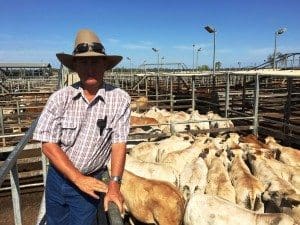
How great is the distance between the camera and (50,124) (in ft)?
8.32

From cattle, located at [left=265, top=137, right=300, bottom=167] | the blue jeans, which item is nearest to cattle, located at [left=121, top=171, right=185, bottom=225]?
the blue jeans

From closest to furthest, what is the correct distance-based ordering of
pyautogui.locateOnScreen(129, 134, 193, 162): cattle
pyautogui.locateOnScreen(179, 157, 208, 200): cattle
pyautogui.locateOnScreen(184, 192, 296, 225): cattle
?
pyautogui.locateOnScreen(184, 192, 296, 225): cattle < pyautogui.locateOnScreen(179, 157, 208, 200): cattle < pyautogui.locateOnScreen(129, 134, 193, 162): cattle

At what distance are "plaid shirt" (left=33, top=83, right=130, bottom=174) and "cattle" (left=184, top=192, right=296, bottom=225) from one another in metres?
2.52

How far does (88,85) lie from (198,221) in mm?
2942

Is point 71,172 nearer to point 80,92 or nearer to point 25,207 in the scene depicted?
point 80,92

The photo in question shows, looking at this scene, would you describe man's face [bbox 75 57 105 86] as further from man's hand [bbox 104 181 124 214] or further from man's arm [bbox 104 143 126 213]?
man's hand [bbox 104 181 124 214]

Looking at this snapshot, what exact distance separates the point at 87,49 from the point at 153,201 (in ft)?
11.0

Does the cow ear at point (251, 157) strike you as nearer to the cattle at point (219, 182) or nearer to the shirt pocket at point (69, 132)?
the cattle at point (219, 182)

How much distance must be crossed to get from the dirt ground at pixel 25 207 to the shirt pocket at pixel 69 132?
15.4 feet

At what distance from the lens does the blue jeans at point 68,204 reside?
2.62 meters

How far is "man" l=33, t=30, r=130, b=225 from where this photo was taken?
8.32 ft

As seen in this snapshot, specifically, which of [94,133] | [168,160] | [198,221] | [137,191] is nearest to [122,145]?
[94,133]

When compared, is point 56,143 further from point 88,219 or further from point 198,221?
point 198,221

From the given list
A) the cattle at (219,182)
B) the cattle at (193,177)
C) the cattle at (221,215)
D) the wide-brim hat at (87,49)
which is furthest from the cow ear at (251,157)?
the wide-brim hat at (87,49)
